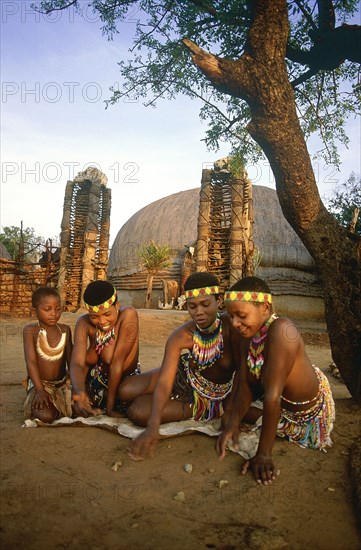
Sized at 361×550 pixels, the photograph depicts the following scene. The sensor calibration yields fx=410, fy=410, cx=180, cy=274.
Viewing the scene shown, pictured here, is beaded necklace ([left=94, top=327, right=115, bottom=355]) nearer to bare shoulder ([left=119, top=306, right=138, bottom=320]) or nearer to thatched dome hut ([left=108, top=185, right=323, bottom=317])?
bare shoulder ([left=119, top=306, right=138, bottom=320])

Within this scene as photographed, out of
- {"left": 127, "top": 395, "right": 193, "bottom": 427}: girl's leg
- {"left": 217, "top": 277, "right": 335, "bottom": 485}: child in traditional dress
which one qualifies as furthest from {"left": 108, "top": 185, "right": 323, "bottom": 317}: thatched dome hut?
{"left": 217, "top": 277, "right": 335, "bottom": 485}: child in traditional dress

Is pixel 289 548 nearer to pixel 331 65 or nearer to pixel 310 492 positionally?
pixel 310 492

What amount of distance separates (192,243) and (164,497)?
19.3 m

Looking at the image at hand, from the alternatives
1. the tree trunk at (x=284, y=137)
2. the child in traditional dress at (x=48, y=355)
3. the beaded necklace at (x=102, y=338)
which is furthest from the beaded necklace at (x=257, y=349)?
the child in traditional dress at (x=48, y=355)

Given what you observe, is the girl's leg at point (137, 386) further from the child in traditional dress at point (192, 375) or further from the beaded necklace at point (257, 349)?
the beaded necklace at point (257, 349)

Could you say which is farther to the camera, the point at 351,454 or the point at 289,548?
the point at 351,454

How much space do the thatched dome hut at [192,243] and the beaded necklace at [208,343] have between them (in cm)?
1664

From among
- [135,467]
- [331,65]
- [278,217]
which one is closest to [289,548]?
[135,467]

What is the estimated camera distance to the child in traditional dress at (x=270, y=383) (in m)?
2.45

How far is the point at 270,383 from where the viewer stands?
8.11 ft

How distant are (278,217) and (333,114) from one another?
1762cm

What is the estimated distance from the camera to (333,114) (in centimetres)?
647

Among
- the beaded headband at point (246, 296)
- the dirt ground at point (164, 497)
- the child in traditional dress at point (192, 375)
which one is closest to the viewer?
the dirt ground at point (164, 497)

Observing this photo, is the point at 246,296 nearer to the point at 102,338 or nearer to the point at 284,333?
the point at 284,333
